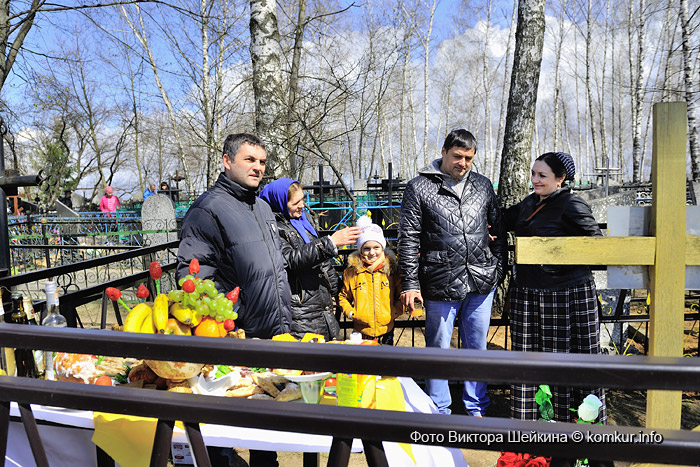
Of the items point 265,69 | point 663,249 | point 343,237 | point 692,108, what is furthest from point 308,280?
point 692,108

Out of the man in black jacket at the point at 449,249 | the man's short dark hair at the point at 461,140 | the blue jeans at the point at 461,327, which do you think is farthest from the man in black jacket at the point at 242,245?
the man's short dark hair at the point at 461,140

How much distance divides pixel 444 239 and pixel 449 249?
0.07 meters

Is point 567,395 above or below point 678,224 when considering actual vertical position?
below

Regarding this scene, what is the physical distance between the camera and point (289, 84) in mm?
5648

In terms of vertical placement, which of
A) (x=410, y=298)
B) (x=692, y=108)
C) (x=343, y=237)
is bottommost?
(x=410, y=298)

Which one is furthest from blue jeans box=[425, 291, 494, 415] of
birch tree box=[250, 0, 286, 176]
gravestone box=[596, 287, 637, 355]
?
birch tree box=[250, 0, 286, 176]

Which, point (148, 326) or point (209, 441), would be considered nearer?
point (209, 441)

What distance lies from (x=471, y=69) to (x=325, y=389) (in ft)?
122

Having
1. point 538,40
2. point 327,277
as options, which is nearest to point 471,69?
point 538,40

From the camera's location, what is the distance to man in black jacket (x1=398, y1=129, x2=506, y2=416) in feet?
9.89

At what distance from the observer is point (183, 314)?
1688 mm

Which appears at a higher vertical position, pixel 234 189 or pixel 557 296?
pixel 234 189

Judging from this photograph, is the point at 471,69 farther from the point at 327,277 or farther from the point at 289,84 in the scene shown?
the point at 327,277

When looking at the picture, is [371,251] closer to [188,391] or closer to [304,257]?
[304,257]
